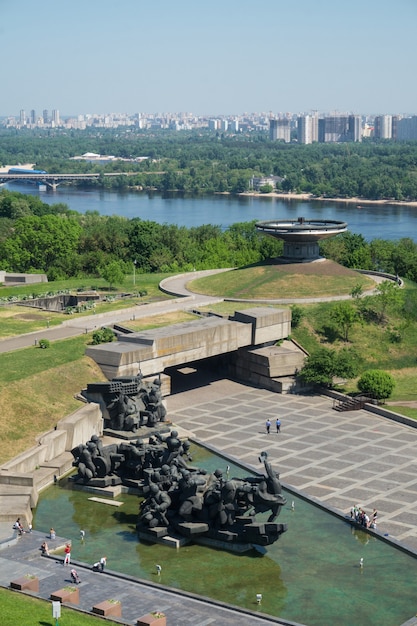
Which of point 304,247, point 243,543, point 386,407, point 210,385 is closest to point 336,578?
point 243,543

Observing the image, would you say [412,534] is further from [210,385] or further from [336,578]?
[210,385]

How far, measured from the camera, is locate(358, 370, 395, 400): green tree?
186 feet

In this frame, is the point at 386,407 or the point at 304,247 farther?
the point at 304,247

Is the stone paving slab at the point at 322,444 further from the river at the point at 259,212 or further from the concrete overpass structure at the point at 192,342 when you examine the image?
the river at the point at 259,212

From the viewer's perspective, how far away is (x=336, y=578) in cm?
3441

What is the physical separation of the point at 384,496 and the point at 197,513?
9.17m

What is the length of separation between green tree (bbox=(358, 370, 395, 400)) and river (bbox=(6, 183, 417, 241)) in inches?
3214

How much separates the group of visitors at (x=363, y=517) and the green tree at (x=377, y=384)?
17659 mm

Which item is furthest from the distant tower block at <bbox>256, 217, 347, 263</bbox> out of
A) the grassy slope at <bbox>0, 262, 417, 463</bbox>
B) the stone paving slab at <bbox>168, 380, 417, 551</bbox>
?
the stone paving slab at <bbox>168, 380, 417, 551</bbox>

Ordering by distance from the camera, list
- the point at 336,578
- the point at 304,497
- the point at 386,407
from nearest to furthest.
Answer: the point at 336,578
the point at 304,497
the point at 386,407

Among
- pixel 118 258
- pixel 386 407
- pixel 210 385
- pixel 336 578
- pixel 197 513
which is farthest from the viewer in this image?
pixel 118 258

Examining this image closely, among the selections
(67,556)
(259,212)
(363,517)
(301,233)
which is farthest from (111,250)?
A: (259,212)

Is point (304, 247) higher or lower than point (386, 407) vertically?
higher

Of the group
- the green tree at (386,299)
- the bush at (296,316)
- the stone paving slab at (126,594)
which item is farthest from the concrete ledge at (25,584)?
the green tree at (386,299)
